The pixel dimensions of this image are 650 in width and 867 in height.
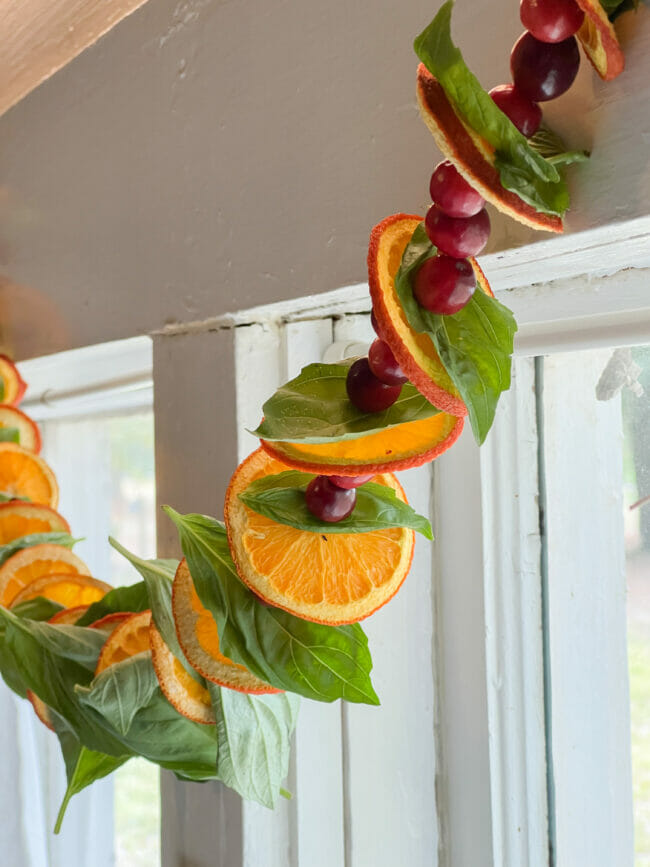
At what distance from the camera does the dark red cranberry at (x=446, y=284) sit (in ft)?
0.96

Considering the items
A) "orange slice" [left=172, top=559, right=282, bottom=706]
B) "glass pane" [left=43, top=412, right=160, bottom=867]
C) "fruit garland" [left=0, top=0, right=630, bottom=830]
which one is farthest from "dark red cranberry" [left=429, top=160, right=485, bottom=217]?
"glass pane" [left=43, top=412, right=160, bottom=867]

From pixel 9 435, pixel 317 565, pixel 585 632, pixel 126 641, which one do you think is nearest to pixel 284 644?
pixel 317 565

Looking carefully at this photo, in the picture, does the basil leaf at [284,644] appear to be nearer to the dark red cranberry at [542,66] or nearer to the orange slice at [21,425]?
the dark red cranberry at [542,66]

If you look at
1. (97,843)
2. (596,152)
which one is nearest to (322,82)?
(596,152)

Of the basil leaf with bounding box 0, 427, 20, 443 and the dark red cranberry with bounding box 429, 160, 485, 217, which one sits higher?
the dark red cranberry with bounding box 429, 160, 485, 217

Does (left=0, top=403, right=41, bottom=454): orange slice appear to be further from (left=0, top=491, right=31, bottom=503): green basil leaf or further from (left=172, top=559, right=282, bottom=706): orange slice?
(left=172, top=559, right=282, bottom=706): orange slice

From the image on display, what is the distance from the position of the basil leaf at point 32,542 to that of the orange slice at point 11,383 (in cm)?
17

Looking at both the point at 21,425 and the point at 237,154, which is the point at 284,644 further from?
the point at 21,425

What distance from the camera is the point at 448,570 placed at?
60 centimetres

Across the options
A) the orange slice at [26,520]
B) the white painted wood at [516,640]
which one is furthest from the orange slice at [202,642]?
the orange slice at [26,520]

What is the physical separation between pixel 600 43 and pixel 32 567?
1.79 ft

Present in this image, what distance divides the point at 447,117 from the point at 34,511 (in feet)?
1.80

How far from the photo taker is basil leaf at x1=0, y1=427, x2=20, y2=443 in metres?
0.78

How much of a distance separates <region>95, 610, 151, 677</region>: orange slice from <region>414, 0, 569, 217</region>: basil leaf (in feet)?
1.10
